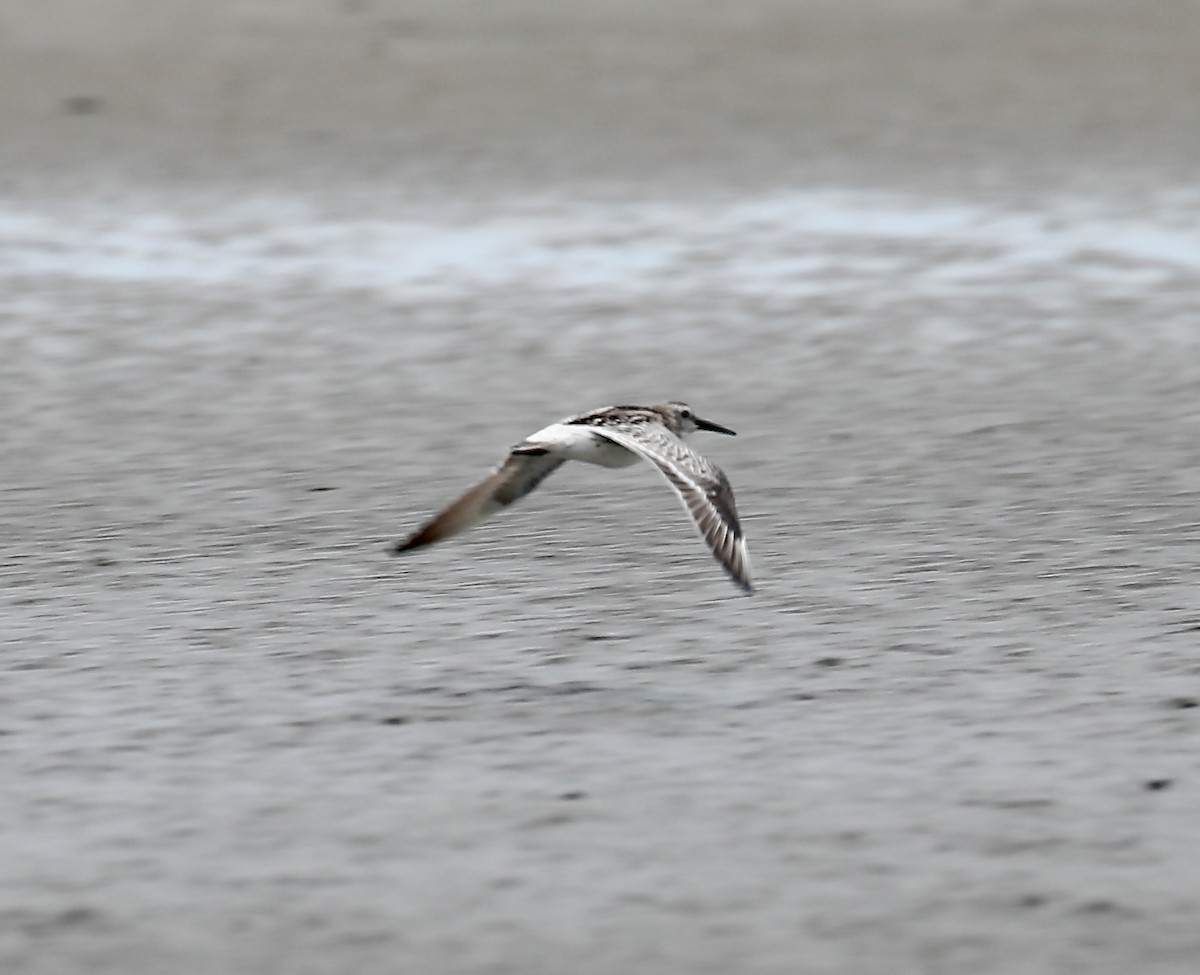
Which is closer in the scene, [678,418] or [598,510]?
[678,418]

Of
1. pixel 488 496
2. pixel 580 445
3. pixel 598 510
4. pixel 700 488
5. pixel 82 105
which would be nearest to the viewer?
pixel 700 488

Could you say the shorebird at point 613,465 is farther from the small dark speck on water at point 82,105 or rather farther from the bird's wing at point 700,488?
the small dark speck on water at point 82,105

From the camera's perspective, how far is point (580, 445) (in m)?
7.21

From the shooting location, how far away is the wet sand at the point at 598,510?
5.52 meters

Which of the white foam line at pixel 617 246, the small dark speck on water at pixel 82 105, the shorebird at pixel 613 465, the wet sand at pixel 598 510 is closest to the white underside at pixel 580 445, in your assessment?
the shorebird at pixel 613 465

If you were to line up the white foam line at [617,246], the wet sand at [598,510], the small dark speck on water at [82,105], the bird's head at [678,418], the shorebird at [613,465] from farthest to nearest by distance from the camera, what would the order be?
the small dark speck on water at [82,105]
the white foam line at [617,246]
the bird's head at [678,418]
the shorebird at [613,465]
the wet sand at [598,510]

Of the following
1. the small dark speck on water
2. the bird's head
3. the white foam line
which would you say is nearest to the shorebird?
the bird's head

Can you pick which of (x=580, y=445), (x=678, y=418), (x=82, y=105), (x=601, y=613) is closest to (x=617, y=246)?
(x=82, y=105)

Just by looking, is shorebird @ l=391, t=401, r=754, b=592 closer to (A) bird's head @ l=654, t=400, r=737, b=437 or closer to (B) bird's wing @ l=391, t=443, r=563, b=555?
(B) bird's wing @ l=391, t=443, r=563, b=555

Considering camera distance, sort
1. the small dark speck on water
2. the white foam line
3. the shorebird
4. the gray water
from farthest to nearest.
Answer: the small dark speck on water, the white foam line, the shorebird, the gray water

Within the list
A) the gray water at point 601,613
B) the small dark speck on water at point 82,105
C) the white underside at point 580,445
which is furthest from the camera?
the small dark speck on water at point 82,105

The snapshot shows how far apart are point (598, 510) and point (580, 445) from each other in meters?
2.14

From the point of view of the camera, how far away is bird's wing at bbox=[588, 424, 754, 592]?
680cm

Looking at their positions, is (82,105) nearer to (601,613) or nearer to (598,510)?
(598,510)
